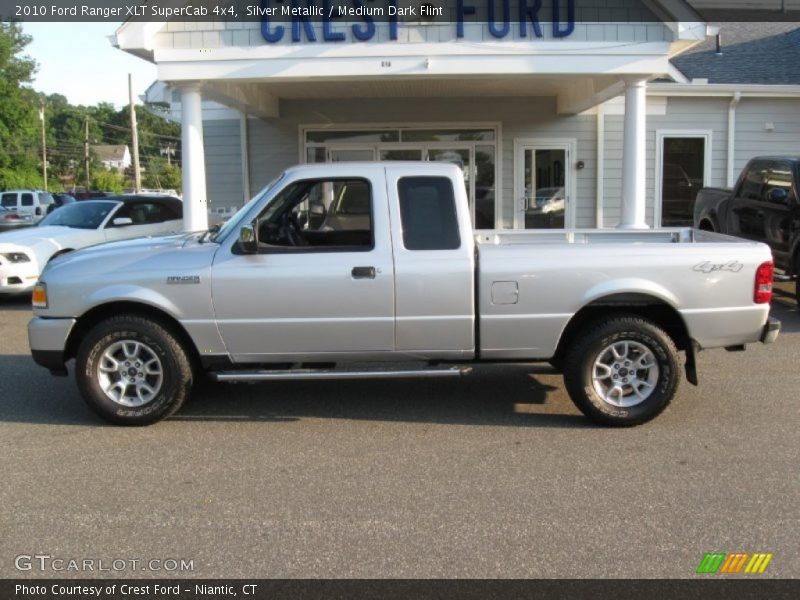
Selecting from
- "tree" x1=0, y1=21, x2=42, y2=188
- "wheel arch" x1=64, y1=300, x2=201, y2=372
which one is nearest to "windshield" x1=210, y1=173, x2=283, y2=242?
"wheel arch" x1=64, y1=300, x2=201, y2=372

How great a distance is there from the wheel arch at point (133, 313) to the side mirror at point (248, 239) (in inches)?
29.6

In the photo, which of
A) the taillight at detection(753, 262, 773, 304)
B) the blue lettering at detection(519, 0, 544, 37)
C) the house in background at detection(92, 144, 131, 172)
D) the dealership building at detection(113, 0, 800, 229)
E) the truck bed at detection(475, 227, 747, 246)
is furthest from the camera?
the house in background at detection(92, 144, 131, 172)

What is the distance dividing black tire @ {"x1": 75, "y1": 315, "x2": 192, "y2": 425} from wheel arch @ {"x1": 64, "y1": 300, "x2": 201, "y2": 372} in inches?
2.0

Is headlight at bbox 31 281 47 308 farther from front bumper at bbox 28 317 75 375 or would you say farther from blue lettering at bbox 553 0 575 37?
blue lettering at bbox 553 0 575 37

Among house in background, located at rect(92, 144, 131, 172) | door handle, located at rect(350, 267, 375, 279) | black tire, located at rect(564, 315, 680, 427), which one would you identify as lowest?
black tire, located at rect(564, 315, 680, 427)

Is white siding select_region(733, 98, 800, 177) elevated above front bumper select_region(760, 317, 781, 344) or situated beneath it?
elevated above

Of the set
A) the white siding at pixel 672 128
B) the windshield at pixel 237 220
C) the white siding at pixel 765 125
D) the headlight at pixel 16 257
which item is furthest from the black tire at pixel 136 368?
the white siding at pixel 765 125

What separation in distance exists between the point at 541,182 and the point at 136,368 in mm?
A: 11938

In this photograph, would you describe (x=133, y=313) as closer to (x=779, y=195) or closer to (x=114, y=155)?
(x=779, y=195)

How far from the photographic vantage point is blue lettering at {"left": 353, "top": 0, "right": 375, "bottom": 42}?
11.6 metres

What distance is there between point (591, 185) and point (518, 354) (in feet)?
36.4

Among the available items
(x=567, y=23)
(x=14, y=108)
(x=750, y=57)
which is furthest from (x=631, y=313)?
(x=14, y=108)

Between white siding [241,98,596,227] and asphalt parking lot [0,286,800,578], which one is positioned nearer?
asphalt parking lot [0,286,800,578]
